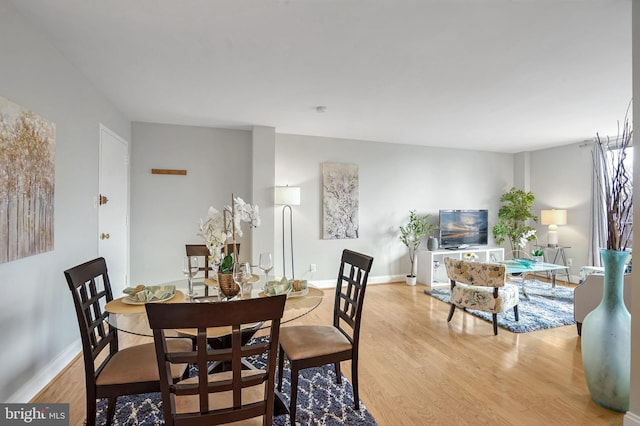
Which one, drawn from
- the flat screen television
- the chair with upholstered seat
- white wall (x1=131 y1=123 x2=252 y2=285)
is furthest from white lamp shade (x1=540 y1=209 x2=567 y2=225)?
white wall (x1=131 y1=123 x2=252 y2=285)

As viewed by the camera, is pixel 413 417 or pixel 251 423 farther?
pixel 413 417

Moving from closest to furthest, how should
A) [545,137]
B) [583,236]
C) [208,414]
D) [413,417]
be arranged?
[208,414]
[413,417]
[545,137]
[583,236]

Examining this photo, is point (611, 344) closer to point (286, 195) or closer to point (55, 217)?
point (286, 195)

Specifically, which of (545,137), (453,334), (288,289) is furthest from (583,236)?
(288,289)

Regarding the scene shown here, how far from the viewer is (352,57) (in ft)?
8.03

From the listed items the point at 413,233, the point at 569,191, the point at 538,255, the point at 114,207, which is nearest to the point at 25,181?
the point at 114,207

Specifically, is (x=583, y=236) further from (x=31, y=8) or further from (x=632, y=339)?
(x=31, y=8)

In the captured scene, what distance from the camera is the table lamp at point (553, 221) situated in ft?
17.9

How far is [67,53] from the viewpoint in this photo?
2.42m

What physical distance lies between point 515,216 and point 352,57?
17.0ft

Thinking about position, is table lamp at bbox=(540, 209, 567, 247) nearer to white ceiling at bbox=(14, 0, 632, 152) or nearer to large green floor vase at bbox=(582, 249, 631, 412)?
white ceiling at bbox=(14, 0, 632, 152)

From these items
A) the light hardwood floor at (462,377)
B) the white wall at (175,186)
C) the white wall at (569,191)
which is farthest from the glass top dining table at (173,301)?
Answer: the white wall at (569,191)

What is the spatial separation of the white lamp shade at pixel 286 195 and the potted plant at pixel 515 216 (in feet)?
13.0

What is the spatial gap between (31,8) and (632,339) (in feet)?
13.0
